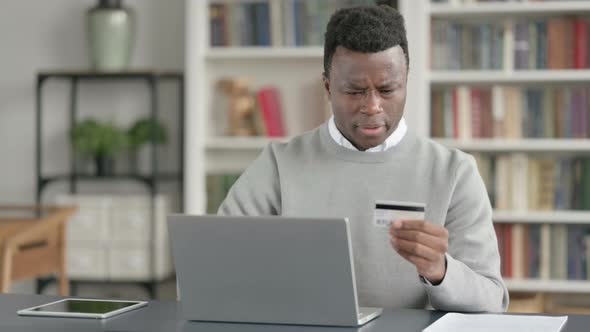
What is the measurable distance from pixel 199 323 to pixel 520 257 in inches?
102

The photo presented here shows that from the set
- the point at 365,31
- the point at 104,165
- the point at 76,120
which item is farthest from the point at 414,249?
the point at 76,120

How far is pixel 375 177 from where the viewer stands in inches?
75.4

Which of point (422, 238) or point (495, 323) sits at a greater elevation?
point (422, 238)

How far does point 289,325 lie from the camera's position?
1.54 metres

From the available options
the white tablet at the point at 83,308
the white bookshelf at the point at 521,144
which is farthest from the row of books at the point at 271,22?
the white tablet at the point at 83,308

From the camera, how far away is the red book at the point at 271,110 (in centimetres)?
414

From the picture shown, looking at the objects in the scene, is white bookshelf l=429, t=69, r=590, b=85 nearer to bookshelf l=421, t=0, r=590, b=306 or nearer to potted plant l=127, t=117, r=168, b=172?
bookshelf l=421, t=0, r=590, b=306

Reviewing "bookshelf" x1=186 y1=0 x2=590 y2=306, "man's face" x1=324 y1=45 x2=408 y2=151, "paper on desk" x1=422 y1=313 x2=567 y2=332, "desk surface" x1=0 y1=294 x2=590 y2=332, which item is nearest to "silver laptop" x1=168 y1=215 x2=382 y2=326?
"desk surface" x1=0 y1=294 x2=590 y2=332

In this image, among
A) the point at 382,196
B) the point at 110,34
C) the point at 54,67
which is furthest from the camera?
the point at 54,67

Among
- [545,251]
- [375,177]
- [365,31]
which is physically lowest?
[545,251]

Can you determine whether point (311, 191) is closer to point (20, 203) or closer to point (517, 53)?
point (517, 53)

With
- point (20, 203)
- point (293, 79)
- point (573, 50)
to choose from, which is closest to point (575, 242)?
point (573, 50)

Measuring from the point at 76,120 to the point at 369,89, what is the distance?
302cm

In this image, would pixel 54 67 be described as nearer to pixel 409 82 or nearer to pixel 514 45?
pixel 409 82
